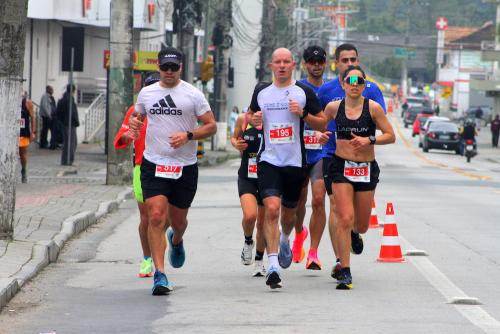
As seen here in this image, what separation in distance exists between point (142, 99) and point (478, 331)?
3.69 m

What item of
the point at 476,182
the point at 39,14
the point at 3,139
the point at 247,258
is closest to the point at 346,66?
the point at 247,258

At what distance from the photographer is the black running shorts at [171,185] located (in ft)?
35.7

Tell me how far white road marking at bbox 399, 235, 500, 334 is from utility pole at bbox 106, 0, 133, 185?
11.5m

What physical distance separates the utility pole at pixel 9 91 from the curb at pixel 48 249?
56cm

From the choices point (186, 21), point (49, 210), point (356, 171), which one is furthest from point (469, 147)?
point (356, 171)

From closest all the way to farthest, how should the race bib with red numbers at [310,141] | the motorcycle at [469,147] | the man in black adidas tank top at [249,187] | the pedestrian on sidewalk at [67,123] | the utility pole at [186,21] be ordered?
the man in black adidas tank top at [249,187] → the race bib with red numbers at [310,141] → the pedestrian on sidewalk at [67,123] → the utility pole at [186,21] → the motorcycle at [469,147]

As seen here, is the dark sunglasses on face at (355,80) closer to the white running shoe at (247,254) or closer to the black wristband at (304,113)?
the black wristband at (304,113)

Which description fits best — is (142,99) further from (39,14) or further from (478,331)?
(39,14)

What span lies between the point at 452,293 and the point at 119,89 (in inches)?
605

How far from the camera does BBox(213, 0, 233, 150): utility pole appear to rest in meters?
45.3

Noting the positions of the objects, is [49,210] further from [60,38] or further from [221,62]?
[221,62]

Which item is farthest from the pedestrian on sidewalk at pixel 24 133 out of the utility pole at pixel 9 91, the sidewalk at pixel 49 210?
the utility pole at pixel 9 91

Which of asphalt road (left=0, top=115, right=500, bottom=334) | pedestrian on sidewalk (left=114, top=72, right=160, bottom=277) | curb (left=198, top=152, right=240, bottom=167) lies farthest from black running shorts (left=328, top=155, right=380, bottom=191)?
curb (left=198, top=152, right=240, bottom=167)

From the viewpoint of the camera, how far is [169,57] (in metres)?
10.8
